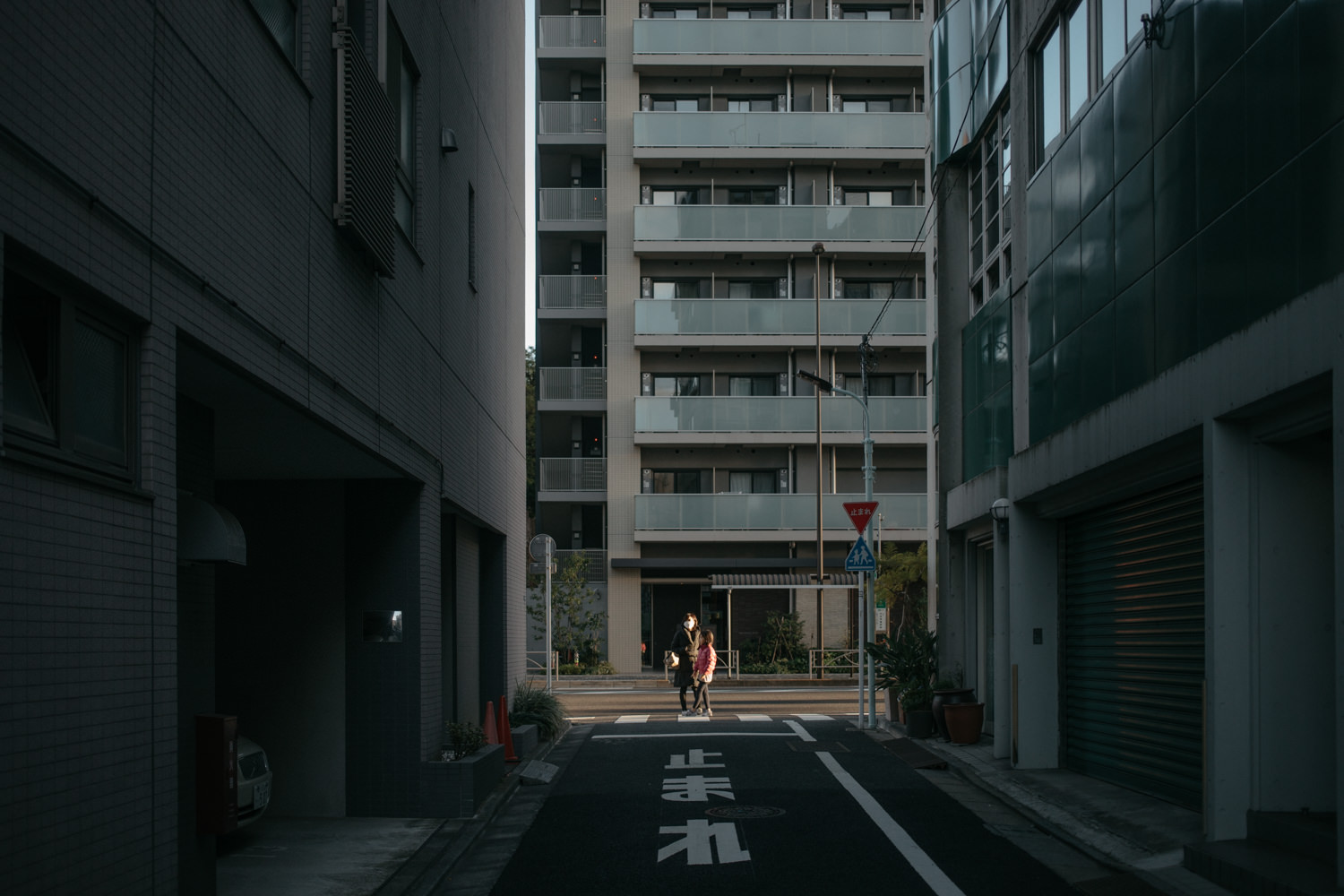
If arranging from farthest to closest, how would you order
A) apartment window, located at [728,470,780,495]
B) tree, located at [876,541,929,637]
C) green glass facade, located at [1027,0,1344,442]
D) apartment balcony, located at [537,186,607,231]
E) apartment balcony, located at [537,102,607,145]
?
1. apartment balcony, located at [537,102,607,145]
2. apartment balcony, located at [537,186,607,231]
3. apartment window, located at [728,470,780,495]
4. tree, located at [876,541,929,637]
5. green glass facade, located at [1027,0,1344,442]

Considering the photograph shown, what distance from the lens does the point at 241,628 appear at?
12.6 metres

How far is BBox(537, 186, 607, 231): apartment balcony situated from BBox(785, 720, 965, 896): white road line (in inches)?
1175

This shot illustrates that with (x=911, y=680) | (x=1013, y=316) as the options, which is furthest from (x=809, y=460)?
(x=1013, y=316)

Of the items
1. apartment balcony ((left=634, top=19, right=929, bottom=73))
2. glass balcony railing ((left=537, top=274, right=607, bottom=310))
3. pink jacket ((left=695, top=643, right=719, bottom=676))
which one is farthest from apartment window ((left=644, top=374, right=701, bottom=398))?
pink jacket ((left=695, top=643, right=719, bottom=676))

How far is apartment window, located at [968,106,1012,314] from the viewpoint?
59.5 ft

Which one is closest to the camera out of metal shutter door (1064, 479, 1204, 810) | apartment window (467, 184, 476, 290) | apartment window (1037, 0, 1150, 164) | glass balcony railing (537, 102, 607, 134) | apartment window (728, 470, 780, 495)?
metal shutter door (1064, 479, 1204, 810)

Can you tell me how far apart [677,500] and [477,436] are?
985 inches

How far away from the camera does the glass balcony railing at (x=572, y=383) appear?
141ft

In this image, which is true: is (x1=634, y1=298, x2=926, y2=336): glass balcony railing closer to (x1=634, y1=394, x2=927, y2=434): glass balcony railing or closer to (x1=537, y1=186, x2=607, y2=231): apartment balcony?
(x1=634, y1=394, x2=927, y2=434): glass balcony railing

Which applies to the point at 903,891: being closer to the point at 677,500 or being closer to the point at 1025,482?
the point at 1025,482

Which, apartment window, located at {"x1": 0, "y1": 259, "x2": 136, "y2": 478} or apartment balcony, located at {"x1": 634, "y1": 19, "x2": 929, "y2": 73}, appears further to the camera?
apartment balcony, located at {"x1": 634, "y1": 19, "x2": 929, "y2": 73}

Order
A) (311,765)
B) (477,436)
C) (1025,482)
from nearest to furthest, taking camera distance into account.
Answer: (311,765) < (1025,482) < (477,436)

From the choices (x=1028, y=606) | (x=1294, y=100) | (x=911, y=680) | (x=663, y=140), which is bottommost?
(x=911, y=680)

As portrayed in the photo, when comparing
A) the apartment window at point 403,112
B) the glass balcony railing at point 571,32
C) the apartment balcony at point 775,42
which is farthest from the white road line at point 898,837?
the glass balcony railing at point 571,32
